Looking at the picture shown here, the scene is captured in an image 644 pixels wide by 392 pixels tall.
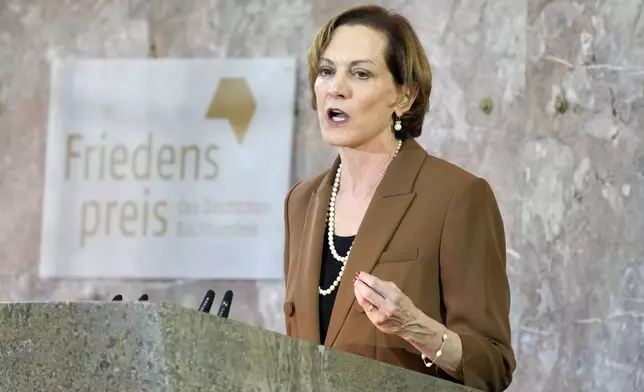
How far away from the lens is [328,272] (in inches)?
73.0

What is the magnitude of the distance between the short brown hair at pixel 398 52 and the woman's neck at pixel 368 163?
66 mm

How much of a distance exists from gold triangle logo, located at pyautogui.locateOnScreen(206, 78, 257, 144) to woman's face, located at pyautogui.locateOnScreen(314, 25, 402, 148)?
1.56 metres

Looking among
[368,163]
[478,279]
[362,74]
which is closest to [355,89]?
[362,74]

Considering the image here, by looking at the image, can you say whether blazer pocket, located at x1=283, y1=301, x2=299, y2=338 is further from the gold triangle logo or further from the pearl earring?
the gold triangle logo

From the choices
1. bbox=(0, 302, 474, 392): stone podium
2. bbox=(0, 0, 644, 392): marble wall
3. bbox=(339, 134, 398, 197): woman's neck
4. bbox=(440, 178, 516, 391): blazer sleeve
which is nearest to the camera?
bbox=(0, 302, 474, 392): stone podium

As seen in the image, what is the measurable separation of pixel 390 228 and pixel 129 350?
82cm

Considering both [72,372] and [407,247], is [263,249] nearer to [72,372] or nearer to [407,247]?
[407,247]

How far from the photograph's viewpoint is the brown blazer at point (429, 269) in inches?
67.7

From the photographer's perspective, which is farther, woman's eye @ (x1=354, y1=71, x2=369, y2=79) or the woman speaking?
woman's eye @ (x1=354, y1=71, x2=369, y2=79)

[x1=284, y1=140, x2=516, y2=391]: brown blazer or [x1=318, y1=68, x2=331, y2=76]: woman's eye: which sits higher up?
[x1=318, y1=68, x2=331, y2=76]: woman's eye

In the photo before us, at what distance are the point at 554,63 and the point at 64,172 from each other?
1649 mm

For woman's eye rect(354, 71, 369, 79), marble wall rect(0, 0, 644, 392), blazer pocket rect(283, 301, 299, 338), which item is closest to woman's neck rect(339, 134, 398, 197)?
woman's eye rect(354, 71, 369, 79)

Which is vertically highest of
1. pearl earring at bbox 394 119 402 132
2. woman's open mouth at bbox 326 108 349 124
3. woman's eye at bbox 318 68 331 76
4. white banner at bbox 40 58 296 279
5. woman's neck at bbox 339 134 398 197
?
woman's eye at bbox 318 68 331 76

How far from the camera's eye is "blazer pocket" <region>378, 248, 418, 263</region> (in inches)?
69.2
